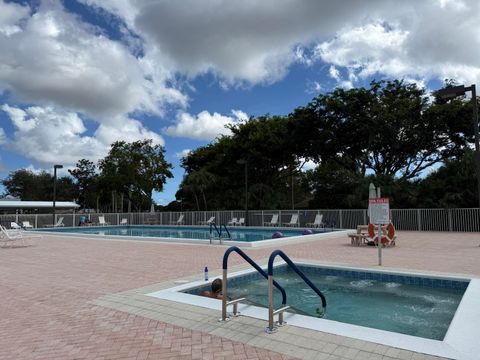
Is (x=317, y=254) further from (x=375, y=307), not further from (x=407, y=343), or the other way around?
(x=407, y=343)

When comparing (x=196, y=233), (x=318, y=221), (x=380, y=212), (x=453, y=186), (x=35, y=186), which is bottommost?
(x=196, y=233)

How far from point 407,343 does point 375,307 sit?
118 inches

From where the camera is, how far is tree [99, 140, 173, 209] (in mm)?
40531

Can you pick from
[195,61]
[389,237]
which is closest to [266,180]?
[195,61]

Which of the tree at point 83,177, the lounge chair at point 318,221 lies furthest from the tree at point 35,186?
the lounge chair at point 318,221

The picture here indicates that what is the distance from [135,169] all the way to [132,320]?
124 feet

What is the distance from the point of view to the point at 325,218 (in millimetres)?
21391

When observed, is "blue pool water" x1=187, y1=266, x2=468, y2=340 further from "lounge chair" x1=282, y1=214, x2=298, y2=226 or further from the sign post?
"lounge chair" x1=282, y1=214, x2=298, y2=226

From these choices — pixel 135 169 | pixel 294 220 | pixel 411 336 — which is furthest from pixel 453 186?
pixel 135 169

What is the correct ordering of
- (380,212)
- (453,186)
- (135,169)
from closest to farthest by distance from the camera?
(380,212)
(453,186)
(135,169)

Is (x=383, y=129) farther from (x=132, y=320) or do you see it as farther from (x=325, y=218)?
(x=132, y=320)

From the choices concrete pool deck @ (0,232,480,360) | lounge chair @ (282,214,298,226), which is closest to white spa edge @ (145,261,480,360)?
concrete pool deck @ (0,232,480,360)

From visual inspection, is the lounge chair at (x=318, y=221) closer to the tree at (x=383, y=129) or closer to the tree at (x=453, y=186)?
the tree at (x=453, y=186)

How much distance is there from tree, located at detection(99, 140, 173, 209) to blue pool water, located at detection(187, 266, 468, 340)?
1380 inches
